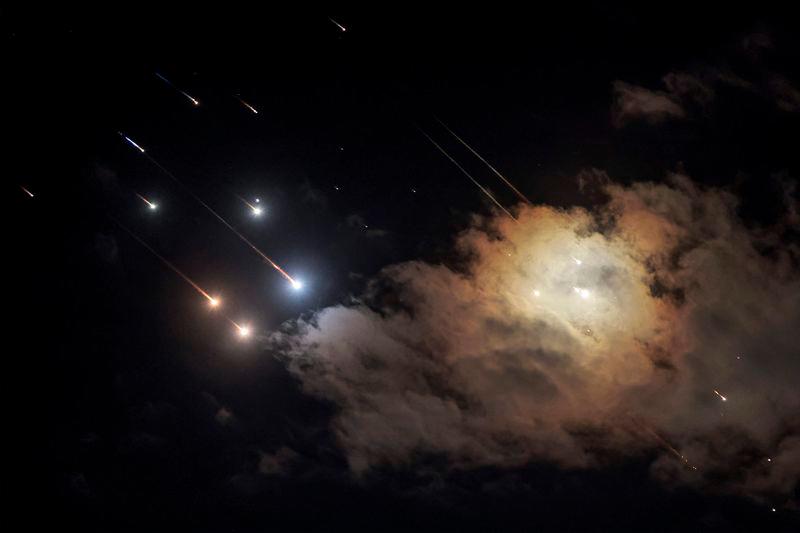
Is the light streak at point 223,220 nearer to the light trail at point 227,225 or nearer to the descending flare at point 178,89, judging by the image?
the light trail at point 227,225

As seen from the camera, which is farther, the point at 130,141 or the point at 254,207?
the point at 254,207

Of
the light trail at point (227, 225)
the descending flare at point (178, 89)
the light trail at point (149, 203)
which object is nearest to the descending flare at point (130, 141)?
the light trail at point (227, 225)

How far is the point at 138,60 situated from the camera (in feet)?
18.1

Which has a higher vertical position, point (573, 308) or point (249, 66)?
point (249, 66)

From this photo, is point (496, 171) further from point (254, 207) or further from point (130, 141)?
point (130, 141)

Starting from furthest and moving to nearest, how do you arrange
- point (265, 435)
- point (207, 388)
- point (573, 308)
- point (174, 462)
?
point (174, 462) → point (265, 435) → point (207, 388) → point (573, 308)

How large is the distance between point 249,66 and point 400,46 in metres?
1.93

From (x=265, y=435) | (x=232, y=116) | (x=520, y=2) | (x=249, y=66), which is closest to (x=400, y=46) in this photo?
(x=520, y=2)

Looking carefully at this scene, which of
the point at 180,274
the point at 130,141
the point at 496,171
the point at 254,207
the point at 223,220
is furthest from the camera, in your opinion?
the point at 180,274

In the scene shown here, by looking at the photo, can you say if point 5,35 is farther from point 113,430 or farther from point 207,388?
point 113,430

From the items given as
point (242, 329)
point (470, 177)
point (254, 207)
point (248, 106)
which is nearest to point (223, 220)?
point (254, 207)

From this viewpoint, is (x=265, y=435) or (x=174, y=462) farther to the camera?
(x=174, y=462)

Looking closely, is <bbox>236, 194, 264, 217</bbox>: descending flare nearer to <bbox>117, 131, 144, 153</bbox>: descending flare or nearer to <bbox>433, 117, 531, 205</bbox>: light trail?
<bbox>117, 131, 144, 153</bbox>: descending flare

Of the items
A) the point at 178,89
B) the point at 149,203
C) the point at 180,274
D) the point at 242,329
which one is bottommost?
the point at 242,329
